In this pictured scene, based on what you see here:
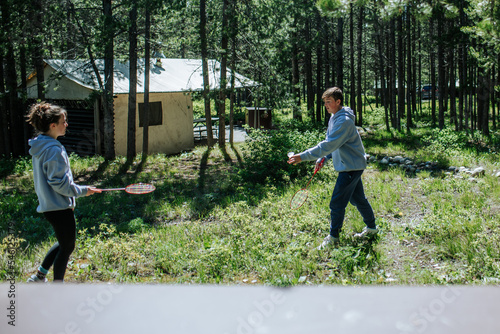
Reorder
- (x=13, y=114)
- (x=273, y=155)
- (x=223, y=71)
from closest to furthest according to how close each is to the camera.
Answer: (x=273, y=155)
(x=223, y=71)
(x=13, y=114)

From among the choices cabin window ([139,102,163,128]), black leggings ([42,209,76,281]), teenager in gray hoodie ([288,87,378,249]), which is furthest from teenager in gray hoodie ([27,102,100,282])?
cabin window ([139,102,163,128])

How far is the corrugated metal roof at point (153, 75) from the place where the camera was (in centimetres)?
1766

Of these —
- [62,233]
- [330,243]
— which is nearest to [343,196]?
[330,243]

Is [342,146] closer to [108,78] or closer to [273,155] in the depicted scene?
[273,155]

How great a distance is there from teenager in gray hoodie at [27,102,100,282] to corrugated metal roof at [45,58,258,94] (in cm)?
1207

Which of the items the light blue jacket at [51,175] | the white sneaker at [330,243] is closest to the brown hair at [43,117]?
the light blue jacket at [51,175]

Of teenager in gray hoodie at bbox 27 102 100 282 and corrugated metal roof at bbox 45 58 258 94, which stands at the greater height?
corrugated metal roof at bbox 45 58 258 94

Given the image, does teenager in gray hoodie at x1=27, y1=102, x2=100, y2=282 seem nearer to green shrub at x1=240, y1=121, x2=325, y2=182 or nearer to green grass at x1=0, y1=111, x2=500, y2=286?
green grass at x1=0, y1=111, x2=500, y2=286

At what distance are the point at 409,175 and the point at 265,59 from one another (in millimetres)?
6671

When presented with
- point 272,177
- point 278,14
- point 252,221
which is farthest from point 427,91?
point 252,221

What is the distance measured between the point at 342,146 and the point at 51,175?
3.48 meters

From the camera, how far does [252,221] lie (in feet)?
24.5

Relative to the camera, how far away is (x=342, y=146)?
5.84m

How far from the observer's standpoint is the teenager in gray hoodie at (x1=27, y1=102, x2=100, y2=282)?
4.46m
